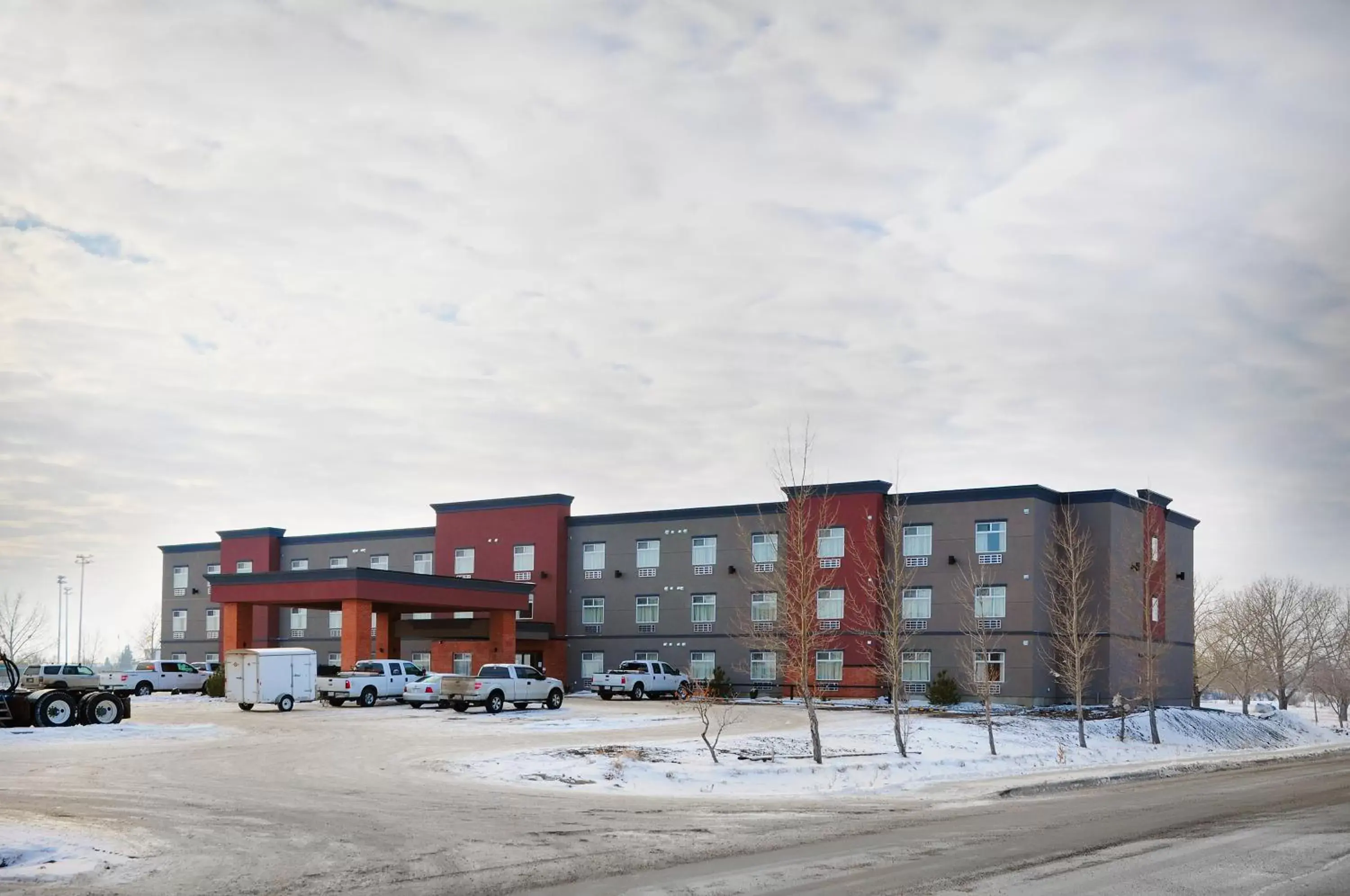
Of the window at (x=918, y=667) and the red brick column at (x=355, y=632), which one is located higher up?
the red brick column at (x=355, y=632)

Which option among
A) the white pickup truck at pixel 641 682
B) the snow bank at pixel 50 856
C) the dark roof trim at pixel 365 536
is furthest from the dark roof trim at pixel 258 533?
the snow bank at pixel 50 856

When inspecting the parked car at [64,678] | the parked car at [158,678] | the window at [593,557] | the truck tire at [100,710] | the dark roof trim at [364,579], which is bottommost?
the parked car at [158,678]

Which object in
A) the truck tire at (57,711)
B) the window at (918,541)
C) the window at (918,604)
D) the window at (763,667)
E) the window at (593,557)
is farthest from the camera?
the window at (593,557)

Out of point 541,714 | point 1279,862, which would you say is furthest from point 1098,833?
point 541,714

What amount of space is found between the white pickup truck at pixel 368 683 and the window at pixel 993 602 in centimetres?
2425

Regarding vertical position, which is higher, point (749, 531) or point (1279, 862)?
point (749, 531)

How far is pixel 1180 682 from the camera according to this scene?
60.8m

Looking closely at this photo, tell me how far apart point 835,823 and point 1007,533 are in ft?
127

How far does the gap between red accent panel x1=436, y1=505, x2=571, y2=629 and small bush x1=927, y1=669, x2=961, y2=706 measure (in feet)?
73.0

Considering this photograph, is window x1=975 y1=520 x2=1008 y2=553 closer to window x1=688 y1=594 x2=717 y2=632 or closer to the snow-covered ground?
the snow-covered ground

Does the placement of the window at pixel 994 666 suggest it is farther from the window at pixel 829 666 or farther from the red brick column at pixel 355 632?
the red brick column at pixel 355 632

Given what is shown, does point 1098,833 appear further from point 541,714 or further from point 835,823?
point 541,714

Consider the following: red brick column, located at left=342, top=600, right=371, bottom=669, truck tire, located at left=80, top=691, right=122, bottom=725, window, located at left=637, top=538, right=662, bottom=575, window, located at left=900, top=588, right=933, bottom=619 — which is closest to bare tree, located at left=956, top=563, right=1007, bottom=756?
window, located at left=900, top=588, right=933, bottom=619

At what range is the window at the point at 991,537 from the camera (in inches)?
2167
